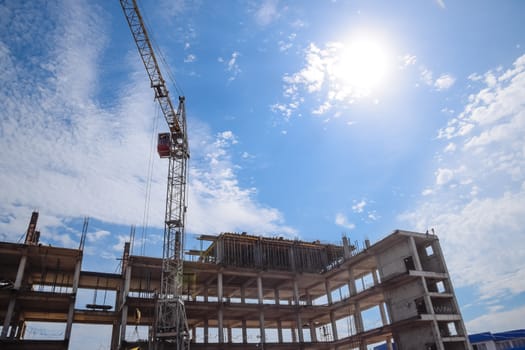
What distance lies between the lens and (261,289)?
57656 millimetres

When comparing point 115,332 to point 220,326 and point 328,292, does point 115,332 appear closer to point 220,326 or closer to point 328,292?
point 220,326

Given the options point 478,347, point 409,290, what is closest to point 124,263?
point 409,290

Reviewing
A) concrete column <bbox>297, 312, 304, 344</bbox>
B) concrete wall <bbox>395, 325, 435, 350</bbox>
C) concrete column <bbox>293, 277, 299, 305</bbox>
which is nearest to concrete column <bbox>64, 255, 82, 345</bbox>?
concrete column <bbox>297, 312, 304, 344</bbox>

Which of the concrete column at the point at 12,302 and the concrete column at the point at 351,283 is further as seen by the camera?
the concrete column at the point at 351,283

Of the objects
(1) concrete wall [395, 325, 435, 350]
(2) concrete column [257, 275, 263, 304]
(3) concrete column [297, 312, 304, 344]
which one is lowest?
(1) concrete wall [395, 325, 435, 350]

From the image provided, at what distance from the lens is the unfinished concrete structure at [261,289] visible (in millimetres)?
46156

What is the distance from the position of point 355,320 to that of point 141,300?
29129mm

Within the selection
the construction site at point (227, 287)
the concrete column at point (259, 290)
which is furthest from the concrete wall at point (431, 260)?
the concrete column at point (259, 290)

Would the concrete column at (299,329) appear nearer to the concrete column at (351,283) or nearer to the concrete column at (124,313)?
the concrete column at (351,283)

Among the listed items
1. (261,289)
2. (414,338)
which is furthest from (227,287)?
(414,338)

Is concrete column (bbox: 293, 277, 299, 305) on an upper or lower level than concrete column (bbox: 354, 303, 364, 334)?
upper

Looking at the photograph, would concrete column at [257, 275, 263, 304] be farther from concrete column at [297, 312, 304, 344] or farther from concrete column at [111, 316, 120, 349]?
concrete column at [111, 316, 120, 349]

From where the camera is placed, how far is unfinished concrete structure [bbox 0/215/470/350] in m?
46.2

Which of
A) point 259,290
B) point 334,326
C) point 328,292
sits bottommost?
point 334,326
